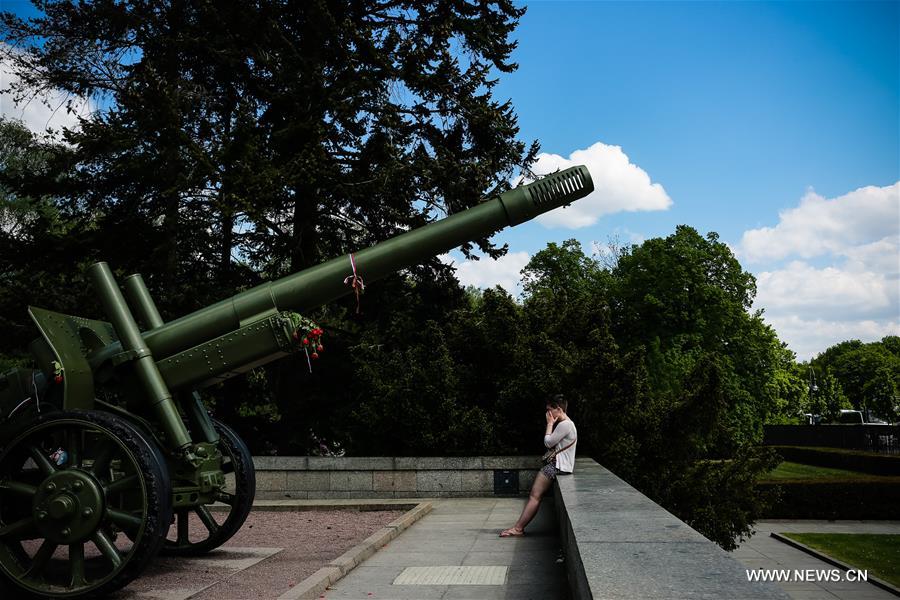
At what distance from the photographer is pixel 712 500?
43.4 ft

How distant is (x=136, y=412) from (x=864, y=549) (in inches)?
662

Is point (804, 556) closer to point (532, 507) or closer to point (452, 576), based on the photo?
point (532, 507)

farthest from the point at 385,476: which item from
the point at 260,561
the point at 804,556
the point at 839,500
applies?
the point at 839,500

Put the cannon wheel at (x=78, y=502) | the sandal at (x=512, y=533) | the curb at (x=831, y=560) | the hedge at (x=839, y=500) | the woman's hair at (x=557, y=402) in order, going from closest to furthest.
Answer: the cannon wheel at (x=78, y=502) → the sandal at (x=512, y=533) → the woman's hair at (x=557, y=402) → the curb at (x=831, y=560) → the hedge at (x=839, y=500)

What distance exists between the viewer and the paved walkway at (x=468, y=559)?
20.6 ft

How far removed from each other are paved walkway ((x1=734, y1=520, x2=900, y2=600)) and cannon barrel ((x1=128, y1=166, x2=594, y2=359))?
841cm

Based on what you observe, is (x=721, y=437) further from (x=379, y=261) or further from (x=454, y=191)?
(x=379, y=261)

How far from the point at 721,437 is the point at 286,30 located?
12.6 meters

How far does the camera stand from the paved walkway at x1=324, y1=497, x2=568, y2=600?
6.28 m

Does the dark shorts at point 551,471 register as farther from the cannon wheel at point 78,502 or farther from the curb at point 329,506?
the cannon wheel at point 78,502

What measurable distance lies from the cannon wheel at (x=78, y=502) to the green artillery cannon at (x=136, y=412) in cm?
1

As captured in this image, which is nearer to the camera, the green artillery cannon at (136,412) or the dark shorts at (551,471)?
the green artillery cannon at (136,412)

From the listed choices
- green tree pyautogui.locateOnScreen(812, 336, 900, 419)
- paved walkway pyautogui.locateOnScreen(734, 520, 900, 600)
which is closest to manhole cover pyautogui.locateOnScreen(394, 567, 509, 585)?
paved walkway pyautogui.locateOnScreen(734, 520, 900, 600)

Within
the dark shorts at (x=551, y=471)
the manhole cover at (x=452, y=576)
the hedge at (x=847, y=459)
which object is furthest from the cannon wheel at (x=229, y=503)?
the hedge at (x=847, y=459)
